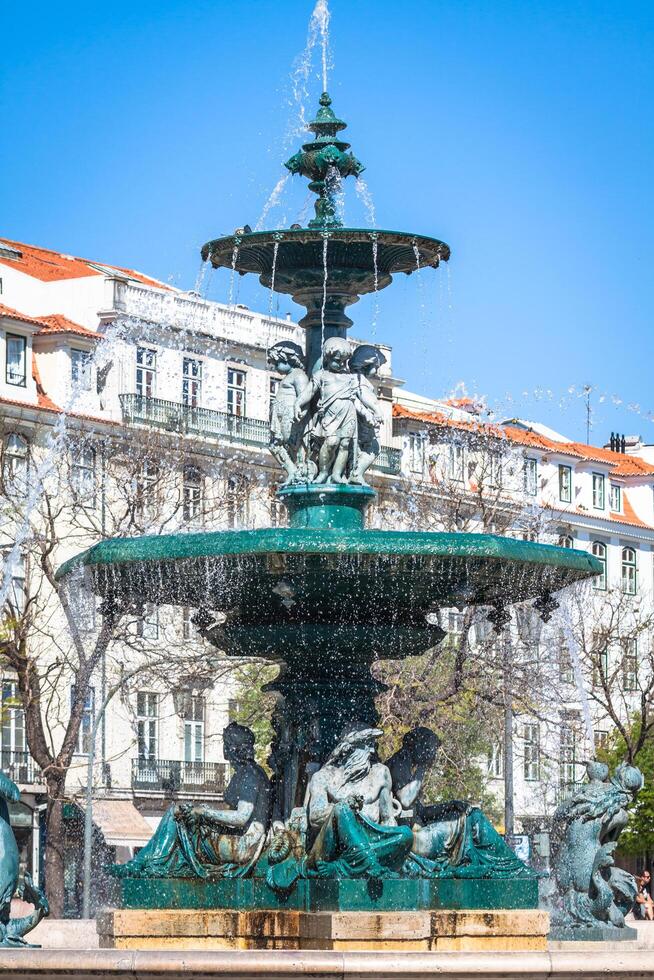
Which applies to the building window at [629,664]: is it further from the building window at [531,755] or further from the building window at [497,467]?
the building window at [497,467]

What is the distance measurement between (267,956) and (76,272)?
4537 centimetres

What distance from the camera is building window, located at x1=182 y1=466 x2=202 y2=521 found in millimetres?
40406

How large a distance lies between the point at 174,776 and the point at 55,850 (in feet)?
51.9

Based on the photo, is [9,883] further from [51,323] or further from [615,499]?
[615,499]

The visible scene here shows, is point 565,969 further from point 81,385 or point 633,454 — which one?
point 633,454

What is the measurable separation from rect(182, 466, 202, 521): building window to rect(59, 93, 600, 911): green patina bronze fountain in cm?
2152

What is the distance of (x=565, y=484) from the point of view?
2923 inches

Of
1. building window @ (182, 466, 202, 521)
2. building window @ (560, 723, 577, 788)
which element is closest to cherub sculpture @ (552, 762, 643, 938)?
building window @ (182, 466, 202, 521)

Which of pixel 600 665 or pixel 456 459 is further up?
pixel 456 459

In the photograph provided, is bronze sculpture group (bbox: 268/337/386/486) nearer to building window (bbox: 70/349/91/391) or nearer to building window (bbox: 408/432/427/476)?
building window (bbox: 70/349/91/391)

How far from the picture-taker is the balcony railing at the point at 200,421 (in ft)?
164

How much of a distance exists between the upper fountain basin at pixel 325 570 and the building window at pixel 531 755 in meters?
29.4

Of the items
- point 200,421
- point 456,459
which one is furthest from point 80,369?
point 456,459

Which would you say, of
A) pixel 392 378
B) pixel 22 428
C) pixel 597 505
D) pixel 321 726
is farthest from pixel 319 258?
pixel 597 505
